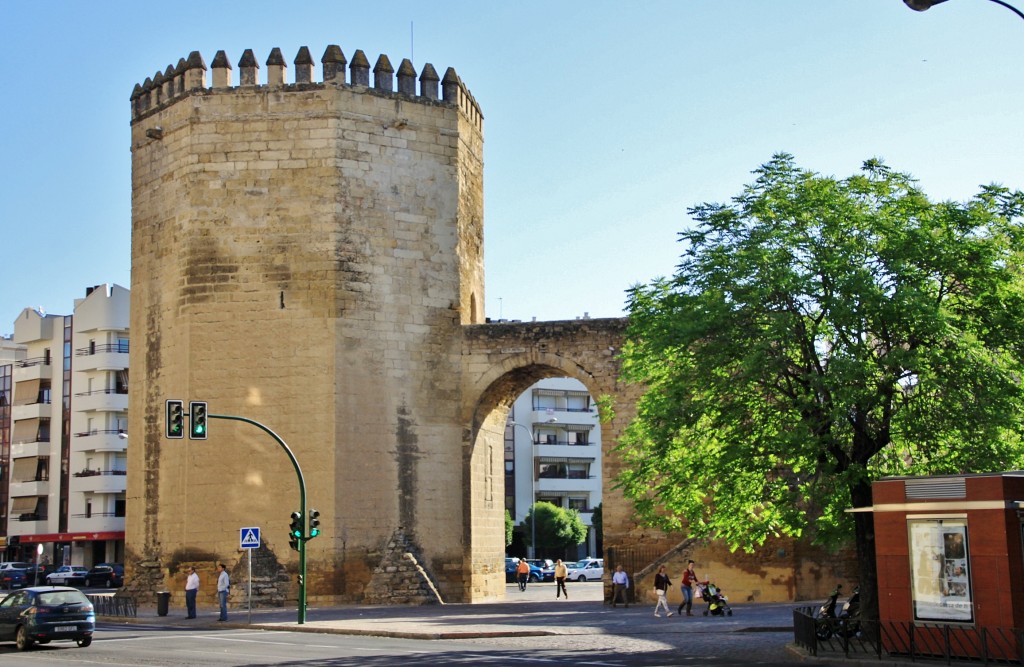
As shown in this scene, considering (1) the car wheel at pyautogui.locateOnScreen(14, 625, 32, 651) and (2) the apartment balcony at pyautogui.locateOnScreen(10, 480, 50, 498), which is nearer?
(1) the car wheel at pyautogui.locateOnScreen(14, 625, 32, 651)

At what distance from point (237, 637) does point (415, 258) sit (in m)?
11.7

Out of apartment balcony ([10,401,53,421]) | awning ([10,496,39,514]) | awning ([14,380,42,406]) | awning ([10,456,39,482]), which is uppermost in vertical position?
awning ([14,380,42,406])

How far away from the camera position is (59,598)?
19.1 m

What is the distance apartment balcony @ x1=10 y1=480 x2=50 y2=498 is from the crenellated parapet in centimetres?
3019

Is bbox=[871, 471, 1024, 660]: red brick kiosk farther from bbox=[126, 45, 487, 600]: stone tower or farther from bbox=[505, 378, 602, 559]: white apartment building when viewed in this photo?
bbox=[505, 378, 602, 559]: white apartment building

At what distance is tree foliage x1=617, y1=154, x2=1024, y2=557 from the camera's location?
53.4 feet

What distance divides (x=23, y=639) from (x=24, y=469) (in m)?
41.8

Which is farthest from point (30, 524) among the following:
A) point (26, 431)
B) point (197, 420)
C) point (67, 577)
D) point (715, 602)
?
point (715, 602)

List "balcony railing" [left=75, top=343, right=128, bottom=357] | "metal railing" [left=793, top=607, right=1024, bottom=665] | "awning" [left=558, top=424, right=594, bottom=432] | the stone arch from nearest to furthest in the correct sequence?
"metal railing" [left=793, top=607, right=1024, bottom=665] → the stone arch → "balcony railing" [left=75, top=343, right=128, bottom=357] → "awning" [left=558, top=424, right=594, bottom=432]

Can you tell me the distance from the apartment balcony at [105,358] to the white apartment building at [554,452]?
20905mm

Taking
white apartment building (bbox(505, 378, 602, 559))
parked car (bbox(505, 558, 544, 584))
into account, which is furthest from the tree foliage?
white apartment building (bbox(505, 378, 602, 559))

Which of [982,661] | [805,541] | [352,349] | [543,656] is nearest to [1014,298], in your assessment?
[982,661]

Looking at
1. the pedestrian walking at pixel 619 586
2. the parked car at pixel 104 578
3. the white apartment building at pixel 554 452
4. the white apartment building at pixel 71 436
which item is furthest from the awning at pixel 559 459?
the pedestrian walking at pixel 619 586

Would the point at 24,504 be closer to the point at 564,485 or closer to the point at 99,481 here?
the point at 99,481
